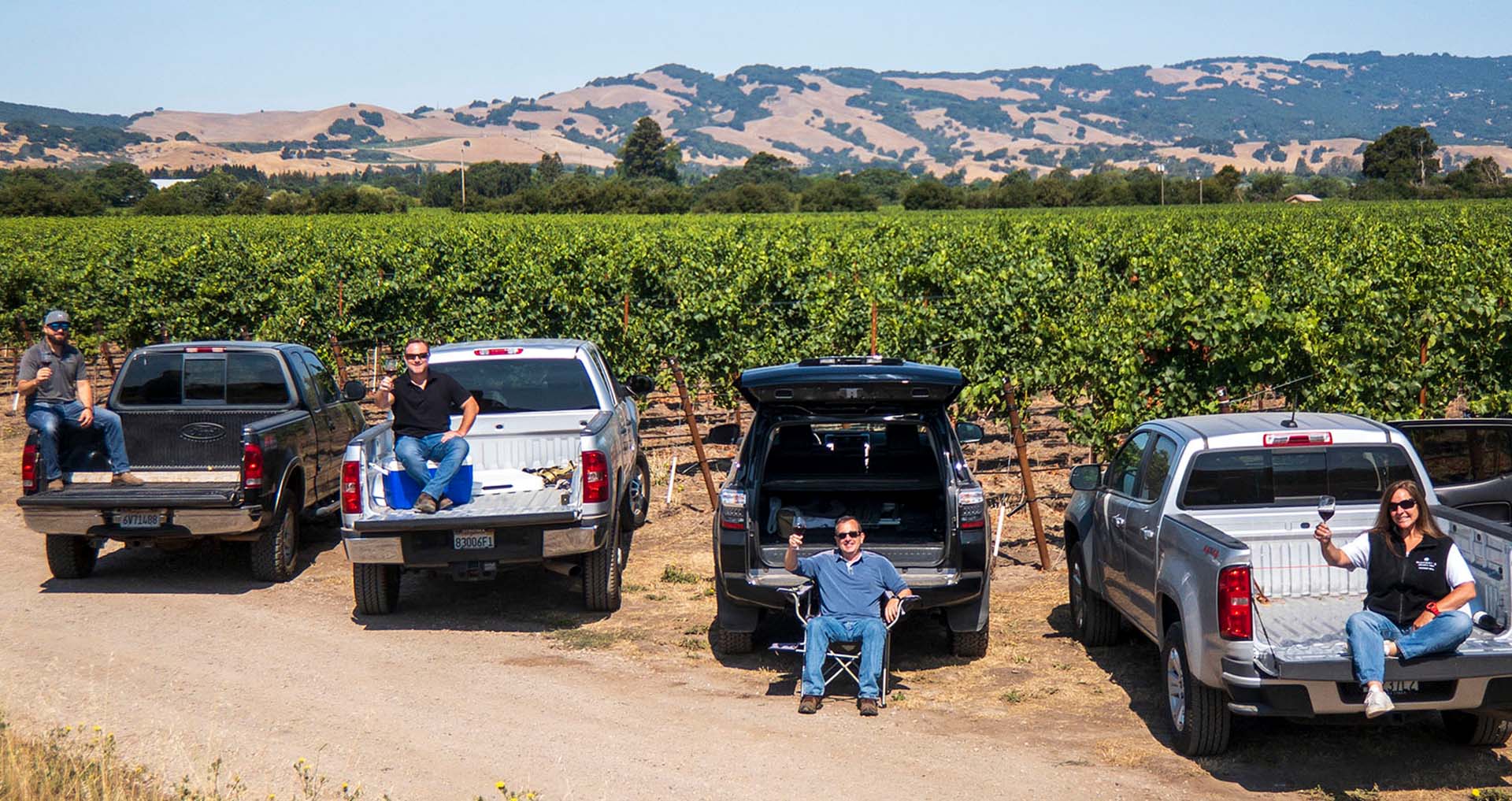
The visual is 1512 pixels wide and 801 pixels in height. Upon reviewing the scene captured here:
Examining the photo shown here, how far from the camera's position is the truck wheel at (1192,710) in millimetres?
6930

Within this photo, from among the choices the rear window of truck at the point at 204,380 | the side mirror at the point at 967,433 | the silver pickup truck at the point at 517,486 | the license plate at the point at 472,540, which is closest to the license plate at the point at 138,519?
the rear window of truck at the point at 204,380

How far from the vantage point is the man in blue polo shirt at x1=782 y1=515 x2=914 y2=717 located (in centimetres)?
801

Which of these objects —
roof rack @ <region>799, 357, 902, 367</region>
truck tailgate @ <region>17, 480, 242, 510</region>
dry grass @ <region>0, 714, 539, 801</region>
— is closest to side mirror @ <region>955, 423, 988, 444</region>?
roof rack @ <region>799, 357, 902, 367</region>

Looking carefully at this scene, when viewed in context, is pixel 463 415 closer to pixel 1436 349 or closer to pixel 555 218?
pixel 1436 349

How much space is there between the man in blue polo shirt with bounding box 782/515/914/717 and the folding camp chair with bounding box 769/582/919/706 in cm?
4

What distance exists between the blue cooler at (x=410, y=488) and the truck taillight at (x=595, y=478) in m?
1.09

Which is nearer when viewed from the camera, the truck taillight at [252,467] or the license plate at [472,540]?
the license plate at [472,540]

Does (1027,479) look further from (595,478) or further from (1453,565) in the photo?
(1453,565)

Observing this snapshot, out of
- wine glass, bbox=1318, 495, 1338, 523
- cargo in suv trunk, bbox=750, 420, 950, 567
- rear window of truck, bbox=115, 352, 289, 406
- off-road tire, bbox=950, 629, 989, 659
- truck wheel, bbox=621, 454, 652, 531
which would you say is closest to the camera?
wine glass, bbox=1318, 495, 1338, 523

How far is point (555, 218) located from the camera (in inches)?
2758

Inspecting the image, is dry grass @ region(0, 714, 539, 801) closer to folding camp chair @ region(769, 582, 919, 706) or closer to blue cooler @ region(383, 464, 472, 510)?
folding camp chair @ region(769, 582, 919, 706)

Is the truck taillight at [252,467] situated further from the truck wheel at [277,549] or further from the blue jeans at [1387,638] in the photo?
the blue jeans at [1387,638]

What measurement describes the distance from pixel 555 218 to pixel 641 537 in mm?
58223

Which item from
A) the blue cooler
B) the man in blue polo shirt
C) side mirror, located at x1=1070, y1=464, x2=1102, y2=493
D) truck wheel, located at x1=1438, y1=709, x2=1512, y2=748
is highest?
side mirror, located at x1=1070, y1=464, x2=1102, y2=493
